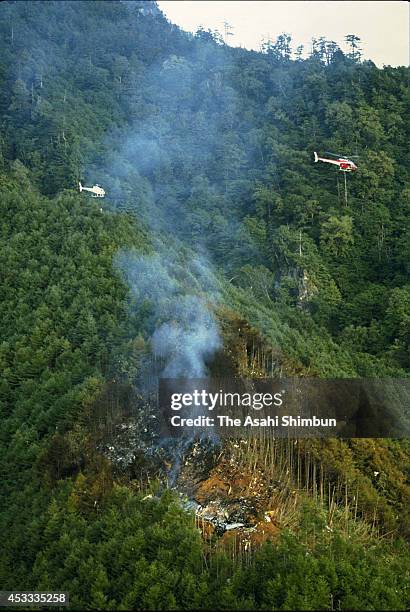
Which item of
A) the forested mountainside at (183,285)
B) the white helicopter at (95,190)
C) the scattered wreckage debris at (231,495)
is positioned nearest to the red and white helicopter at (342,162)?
the forested mountainside at (183,285)

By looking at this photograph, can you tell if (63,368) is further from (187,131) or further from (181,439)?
(187,131)

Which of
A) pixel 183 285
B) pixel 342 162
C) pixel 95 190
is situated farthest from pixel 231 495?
pixel 342 162

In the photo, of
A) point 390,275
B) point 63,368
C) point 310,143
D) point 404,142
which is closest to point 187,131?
point 310,143

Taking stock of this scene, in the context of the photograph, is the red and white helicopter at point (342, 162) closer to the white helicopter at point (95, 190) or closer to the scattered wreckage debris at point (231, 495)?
the white helicopter at point (95, 190)

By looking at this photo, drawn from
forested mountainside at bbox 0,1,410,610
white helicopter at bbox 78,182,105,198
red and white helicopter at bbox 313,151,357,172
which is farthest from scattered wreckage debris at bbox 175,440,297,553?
red and white helicopter at bbox 313,151,357,172

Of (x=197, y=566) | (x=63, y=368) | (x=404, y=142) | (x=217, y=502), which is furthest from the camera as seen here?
(x=404, y=142)

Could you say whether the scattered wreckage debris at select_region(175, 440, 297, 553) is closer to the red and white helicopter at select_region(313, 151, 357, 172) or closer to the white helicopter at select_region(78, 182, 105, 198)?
the white helicopter at select_region(78, 182, 105, 198)

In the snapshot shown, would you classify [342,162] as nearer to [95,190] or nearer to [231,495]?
[95,190]

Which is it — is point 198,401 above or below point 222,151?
below
